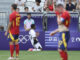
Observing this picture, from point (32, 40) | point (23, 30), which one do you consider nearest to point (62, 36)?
point (32, 40)

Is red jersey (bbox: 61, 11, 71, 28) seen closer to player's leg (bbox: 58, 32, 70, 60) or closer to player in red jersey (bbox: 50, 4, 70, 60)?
player in red jersey (bbox: 50, 4, 70, 60)

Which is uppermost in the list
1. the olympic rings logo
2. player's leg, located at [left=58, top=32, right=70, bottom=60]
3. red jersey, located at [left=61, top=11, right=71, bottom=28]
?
red jersey, located at [left=61, top=11, right=71, bottom=28]

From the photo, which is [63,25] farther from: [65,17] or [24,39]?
[24,39]

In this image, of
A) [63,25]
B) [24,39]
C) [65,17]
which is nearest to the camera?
[65,17]

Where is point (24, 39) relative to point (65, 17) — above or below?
below

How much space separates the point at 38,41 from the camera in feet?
60.5

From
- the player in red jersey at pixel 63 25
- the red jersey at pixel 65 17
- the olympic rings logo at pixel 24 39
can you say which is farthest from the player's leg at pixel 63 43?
the olympic rings logo at pixel 24 39

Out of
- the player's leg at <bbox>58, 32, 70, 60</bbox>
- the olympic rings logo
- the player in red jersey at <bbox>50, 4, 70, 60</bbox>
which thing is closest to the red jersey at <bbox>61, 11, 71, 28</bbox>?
the player in red jersey at <bbox>50, 4, 70, 60</bbox>

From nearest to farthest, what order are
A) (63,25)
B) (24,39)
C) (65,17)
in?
(65,17) < (63,25) < (24,39)

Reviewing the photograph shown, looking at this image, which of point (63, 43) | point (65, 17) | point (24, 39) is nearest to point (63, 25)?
point (65, 17)

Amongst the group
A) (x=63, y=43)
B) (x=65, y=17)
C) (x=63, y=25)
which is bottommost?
(x=63, y=43)

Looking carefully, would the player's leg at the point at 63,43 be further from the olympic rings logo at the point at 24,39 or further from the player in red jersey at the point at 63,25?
the olympic rings logo at the point at 24,39

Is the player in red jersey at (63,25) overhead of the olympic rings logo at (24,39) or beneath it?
overhead

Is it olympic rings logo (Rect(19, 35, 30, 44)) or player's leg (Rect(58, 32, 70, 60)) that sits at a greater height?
player's leg (Rect(58, 32, 70, 60))
